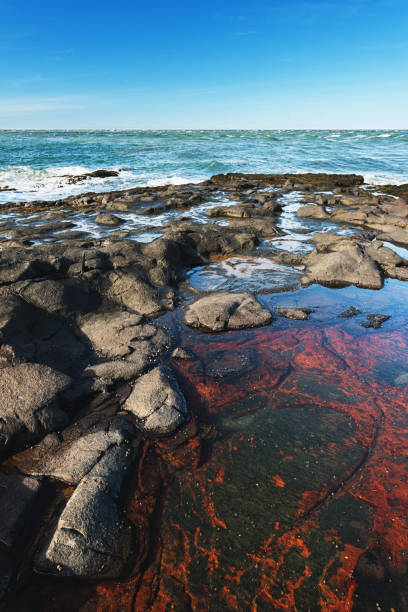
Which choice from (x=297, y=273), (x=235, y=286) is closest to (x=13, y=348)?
(x=235, y=286)

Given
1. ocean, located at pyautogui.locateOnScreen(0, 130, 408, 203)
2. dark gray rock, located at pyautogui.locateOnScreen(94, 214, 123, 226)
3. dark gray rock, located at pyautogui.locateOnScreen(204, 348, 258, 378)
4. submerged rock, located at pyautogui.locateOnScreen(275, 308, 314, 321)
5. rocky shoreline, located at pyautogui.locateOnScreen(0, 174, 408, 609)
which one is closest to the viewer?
rocky shoreline, located at pyautogui.locateOnScreen(0, 174, 408, 609)

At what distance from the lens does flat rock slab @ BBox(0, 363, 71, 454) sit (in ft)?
13.5

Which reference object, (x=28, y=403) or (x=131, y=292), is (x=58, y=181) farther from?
(x=28, y=403)

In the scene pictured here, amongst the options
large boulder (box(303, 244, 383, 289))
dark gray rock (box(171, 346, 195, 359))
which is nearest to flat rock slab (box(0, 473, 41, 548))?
dark gray rock (box(171, 346, 195, 359))

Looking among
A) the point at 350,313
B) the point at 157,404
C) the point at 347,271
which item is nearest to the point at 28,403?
the point at 157,404

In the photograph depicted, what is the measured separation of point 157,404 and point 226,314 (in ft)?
9.28

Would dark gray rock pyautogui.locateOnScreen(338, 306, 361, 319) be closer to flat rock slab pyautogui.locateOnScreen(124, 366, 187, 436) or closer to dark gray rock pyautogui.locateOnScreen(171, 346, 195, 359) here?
dark gray rock pyautogui.locateOnScreen(171, 346, 195, 359)

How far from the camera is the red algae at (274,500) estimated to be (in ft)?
9.39

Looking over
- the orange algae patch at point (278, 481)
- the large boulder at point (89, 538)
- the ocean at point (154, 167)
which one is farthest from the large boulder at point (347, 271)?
the ocean at point (154, 167)

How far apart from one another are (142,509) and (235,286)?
20.2 feet

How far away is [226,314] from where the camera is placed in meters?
6.90

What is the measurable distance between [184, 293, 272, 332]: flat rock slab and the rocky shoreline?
0.02 m

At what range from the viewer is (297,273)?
9.55 meters

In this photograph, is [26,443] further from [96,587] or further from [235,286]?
[235,286]
